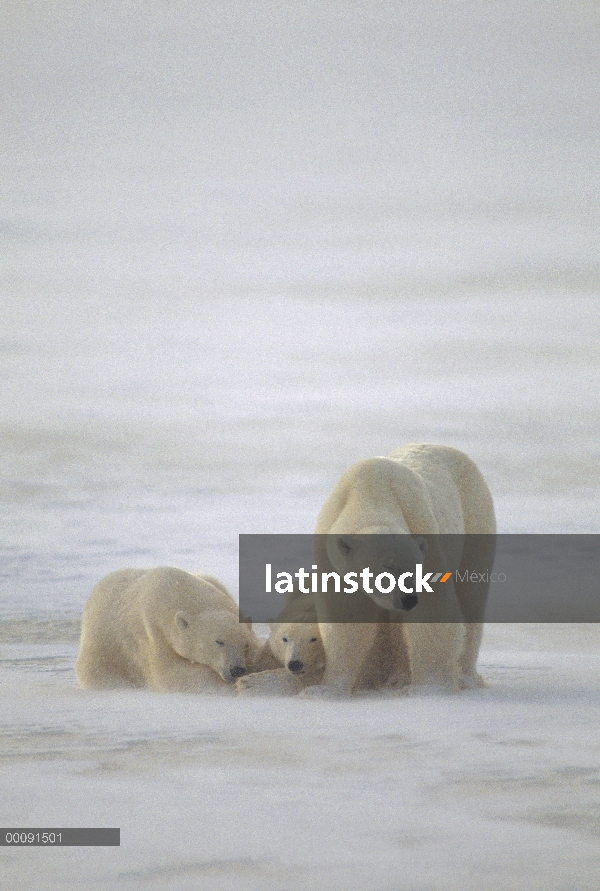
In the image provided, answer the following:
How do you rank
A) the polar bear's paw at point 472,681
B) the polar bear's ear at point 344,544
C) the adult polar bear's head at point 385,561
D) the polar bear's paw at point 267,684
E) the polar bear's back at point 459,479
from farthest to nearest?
the polar bear's back at point 459,479 < the polar bear's paw at point 472,681 < the polar bear's paw at point 267,684 < the polar bear's ear at point 344,544 < the adult polar bear's head at point 385,561

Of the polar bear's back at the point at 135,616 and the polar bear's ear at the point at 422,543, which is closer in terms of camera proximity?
the polar bear's ear at the point at 422,543

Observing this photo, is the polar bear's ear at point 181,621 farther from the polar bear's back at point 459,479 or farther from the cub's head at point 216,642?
the polar bear's back at point 459,479

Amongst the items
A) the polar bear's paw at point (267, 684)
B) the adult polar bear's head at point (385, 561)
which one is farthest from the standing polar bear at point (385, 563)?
the polar bear's paw at point (267, 684)

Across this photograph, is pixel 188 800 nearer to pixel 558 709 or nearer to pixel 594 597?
pixel 558 709

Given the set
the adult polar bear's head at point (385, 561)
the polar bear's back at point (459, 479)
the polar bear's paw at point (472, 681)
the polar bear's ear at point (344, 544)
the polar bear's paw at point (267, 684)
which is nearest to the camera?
the adult polar bear's head at point (385, 561)

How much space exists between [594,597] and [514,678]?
1.13 metres

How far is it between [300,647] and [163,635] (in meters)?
0.56

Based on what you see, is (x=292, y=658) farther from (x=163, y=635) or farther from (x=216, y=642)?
(x=163, y=635)

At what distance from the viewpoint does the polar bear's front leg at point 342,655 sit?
391 cm

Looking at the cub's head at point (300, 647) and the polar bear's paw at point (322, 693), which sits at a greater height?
the cub's head at point (300, 647)

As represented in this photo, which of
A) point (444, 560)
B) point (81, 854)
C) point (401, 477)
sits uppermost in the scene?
point (401, 477)

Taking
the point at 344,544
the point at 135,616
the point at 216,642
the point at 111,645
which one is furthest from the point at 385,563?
the point at 111,645

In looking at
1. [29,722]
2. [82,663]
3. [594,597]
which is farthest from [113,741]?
[594,597]

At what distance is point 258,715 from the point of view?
3.62 m
